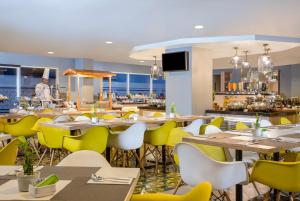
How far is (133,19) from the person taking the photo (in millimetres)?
5578

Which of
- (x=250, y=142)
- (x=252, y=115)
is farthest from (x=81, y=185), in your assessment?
(x=252, y=115)

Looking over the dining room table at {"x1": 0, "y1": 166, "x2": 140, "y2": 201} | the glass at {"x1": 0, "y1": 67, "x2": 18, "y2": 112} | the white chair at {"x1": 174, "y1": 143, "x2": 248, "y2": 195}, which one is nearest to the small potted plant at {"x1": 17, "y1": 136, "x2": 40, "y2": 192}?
the dining room table at {"x1": 0, "y1": 166, "x2": 140, "y2": 201}

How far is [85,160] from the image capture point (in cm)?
245

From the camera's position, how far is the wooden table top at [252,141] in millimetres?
2838

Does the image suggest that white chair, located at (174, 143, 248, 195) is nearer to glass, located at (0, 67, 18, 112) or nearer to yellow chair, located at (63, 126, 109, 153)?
yellow chair, located at (63, 126, 109, 153)

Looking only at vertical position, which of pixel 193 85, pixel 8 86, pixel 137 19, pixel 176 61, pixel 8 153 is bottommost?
pixel 8 153

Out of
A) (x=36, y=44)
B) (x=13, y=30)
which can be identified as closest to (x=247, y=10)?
(x=13, y=30)

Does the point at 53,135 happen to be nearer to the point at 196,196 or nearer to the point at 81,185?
the point at 81,185

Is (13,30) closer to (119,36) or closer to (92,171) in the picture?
(119,36)

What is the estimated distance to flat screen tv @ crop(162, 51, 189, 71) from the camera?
301 inches

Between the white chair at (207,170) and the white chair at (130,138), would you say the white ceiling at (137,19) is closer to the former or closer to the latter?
the white chair at (130,138)

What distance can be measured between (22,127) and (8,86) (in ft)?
20.1

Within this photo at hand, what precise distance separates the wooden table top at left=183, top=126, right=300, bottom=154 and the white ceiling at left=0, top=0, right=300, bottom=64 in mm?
1998

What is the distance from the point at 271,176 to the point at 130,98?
36.1 ft
